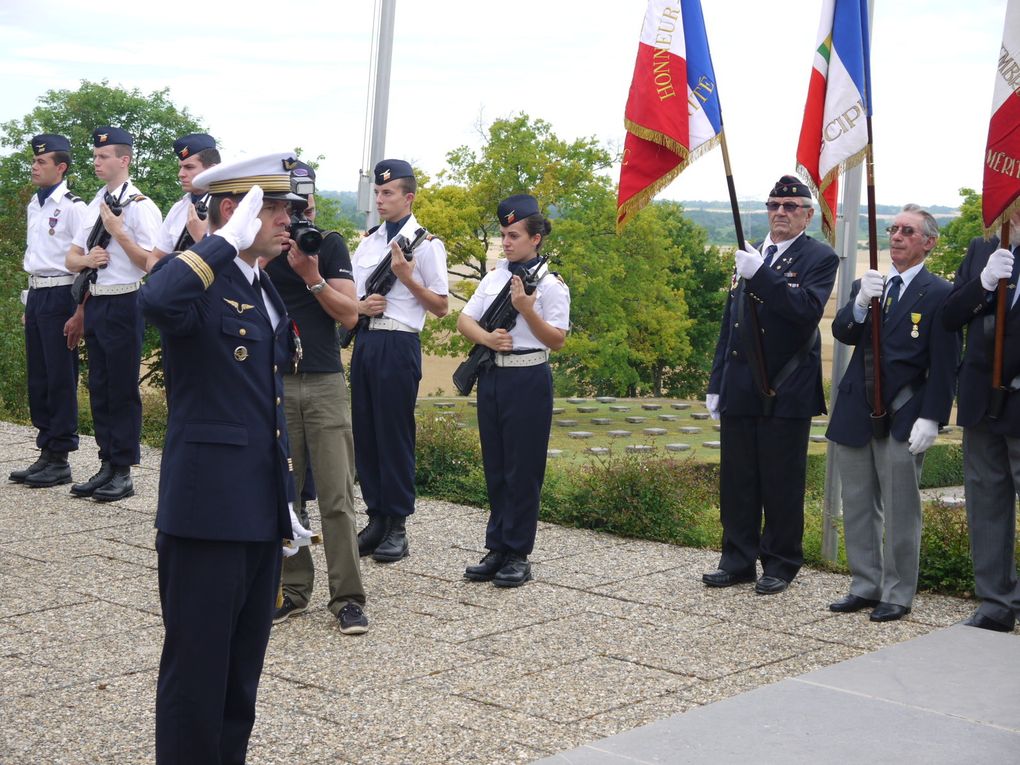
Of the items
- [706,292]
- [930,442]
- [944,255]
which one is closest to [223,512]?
[930,442]

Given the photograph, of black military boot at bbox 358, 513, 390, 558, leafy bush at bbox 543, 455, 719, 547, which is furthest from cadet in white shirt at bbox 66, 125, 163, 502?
leafy bush at bbox 543, 455, 719, 547

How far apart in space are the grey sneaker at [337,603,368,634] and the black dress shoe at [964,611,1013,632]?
9.29ft

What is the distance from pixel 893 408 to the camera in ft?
21.8

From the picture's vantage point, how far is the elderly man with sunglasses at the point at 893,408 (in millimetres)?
6535

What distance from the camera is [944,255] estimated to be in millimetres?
48969

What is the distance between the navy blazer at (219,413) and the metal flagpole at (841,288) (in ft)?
14.3

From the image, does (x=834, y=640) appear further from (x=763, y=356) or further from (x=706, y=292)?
(x=706, y=292)

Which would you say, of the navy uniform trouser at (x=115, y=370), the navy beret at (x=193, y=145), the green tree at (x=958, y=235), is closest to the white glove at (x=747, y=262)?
the navy beret at (x=193, y=145)

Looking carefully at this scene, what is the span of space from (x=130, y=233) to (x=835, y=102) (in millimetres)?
4649

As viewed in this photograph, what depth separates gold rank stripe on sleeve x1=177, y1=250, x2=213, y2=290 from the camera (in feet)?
12.0

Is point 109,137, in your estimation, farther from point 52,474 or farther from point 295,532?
point 295,532

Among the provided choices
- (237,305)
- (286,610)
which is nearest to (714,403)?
(286,610)

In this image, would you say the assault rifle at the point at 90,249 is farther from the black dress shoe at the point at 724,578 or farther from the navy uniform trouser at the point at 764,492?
the black dress shoe at the point at 724,578

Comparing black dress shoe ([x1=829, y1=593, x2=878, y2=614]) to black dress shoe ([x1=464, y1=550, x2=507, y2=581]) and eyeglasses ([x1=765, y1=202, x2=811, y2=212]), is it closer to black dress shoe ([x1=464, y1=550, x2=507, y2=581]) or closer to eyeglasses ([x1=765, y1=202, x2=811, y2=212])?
black dress shoe ([x1=464, y1=550, x2=507, y2=581])
